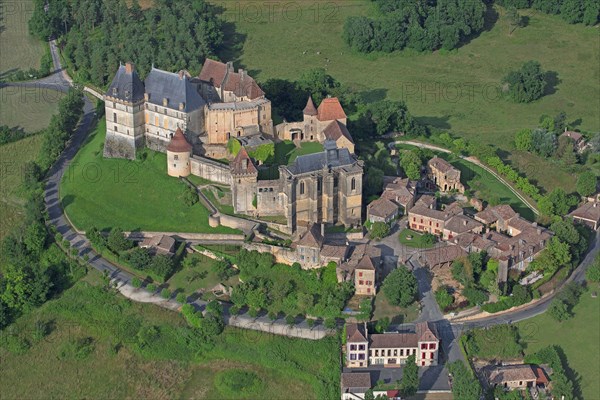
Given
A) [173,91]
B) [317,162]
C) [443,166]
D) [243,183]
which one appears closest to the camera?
[317,162]

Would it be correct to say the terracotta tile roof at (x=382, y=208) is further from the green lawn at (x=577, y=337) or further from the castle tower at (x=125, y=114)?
the castle tower at (x=125, y=114)

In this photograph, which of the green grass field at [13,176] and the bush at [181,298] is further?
the green grass field at [13,176]

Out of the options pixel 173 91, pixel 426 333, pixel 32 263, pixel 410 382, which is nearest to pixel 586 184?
pixel 426 333

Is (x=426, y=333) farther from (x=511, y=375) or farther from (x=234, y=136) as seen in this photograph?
(x=234, y=136)

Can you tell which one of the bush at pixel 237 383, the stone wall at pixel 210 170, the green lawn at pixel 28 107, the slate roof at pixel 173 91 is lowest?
the bush at pixel 237 383

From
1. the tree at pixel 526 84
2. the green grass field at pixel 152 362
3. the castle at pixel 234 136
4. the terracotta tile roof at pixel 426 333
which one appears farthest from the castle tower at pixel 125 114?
the tree at pixel 526 84

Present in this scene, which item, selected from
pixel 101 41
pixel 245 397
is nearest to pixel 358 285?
pixel 245 397

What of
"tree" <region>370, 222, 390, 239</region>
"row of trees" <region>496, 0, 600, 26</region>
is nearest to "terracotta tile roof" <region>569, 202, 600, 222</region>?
"tree" <region>370, 222, 390, 239</region>

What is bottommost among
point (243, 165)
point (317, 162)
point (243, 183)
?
point (243, 183)
